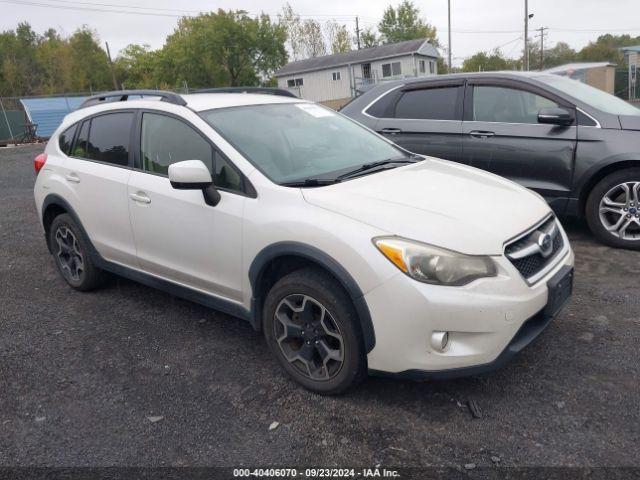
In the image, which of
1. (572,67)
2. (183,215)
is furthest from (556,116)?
(572,67)

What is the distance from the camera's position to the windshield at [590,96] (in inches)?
206

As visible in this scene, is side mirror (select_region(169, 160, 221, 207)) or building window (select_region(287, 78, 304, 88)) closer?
side mirror (select_region(169, 160, 221, 207))

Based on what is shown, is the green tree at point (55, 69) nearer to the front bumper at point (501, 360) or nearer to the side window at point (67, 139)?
the side window at point (67, 139)

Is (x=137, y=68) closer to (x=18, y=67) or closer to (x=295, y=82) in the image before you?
(x=18, y=67)

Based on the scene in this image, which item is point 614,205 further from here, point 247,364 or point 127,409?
point 127,409

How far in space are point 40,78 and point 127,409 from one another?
63.1 metres

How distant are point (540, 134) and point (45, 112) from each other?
81.0 feet

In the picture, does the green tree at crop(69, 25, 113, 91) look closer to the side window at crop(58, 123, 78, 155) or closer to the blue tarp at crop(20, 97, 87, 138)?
the blue tarp at crop(20, 97, 87, 138)

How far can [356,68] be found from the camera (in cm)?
4609

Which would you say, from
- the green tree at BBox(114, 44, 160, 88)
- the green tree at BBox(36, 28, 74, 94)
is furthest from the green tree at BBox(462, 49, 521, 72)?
the green tree at BBox(36, 28, 74, 94)

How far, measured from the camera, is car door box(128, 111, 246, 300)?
3.28 m

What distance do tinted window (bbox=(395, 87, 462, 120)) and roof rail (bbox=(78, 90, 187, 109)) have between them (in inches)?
119

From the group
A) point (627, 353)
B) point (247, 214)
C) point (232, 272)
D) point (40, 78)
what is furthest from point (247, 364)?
point (40, 78)

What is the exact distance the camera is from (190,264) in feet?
11.7
